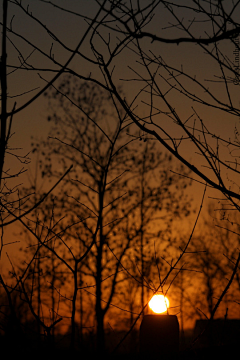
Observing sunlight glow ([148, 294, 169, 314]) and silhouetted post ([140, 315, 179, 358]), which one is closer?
silhouetted post ([140, 315, 179, 358])

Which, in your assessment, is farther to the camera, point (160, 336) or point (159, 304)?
point (159, 304)

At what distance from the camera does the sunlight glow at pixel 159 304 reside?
2.64 meters

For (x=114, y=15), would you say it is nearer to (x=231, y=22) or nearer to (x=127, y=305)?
(x=231, y=22)

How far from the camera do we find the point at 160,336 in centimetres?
245

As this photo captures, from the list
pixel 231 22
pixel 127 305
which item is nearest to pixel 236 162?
pixel 231 22

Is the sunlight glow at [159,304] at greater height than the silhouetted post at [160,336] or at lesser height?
greater

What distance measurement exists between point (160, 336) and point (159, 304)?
0.25 meters

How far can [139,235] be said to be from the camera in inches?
441

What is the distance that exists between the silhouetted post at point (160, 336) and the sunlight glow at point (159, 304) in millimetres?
146

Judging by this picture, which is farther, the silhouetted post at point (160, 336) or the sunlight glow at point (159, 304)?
the sunlight glow at point (159, 304)

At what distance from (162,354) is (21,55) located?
2046mm

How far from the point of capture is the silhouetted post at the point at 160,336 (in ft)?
8.02

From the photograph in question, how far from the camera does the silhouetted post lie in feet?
8.02

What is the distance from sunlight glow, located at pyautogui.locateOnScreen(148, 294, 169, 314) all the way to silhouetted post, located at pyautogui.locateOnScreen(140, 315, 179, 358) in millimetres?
146
